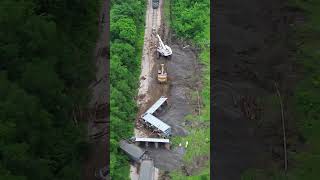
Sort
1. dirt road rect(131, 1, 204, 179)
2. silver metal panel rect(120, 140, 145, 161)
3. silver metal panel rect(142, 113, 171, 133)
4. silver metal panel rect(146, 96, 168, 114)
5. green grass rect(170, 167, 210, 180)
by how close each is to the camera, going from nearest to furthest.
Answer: green grass rect(170, 167, 210, 180) → silver metal panel rect(120, 140, 145, 161) → dirt road rect(131, 1, 204, 179) → silver metal panel rect(142, 113, 171, 133) → silver metal panel rect(146, 96, 168, 114)

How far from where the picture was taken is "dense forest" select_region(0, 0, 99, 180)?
21.0 meters

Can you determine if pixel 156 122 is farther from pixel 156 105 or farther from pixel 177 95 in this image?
pixel 177 95

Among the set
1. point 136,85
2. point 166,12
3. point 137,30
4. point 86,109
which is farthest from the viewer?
point 166,12

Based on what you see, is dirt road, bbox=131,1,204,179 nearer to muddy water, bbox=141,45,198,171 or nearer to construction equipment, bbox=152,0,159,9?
muddy water, bbox=141,45,198,171

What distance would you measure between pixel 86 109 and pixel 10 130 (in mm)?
8166

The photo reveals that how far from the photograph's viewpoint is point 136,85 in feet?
106

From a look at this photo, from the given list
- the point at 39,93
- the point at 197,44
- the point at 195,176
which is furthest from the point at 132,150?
the point at 197,44
